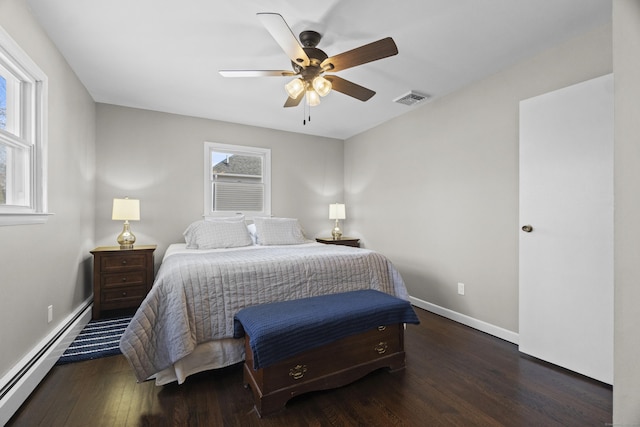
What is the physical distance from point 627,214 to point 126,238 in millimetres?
3973

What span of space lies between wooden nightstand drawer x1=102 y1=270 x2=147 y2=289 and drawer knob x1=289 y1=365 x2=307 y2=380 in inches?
92.6

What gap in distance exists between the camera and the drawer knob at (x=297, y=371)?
1.66 metres

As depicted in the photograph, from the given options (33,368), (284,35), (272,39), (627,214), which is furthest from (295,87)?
(33,368)

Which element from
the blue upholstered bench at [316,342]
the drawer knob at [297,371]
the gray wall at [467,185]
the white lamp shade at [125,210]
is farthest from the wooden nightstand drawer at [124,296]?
the gray wall at [467,185]

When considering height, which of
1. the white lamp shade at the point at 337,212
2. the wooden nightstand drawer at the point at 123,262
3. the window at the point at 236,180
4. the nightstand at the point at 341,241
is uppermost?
the window at the point at 236,180

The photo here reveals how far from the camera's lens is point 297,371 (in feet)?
5.51

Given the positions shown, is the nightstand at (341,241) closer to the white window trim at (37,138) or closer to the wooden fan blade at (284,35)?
the wooden fan blade at (284,35)

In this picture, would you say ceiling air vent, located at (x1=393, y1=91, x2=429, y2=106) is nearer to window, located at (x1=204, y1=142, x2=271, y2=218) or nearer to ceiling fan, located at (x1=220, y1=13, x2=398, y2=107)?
ceiling fan, located at (x1=220, y1=13, x2=398, y2=107)

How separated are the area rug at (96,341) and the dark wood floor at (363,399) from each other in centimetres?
11

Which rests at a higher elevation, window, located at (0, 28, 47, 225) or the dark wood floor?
window, located at (0, 28, 47, 225)

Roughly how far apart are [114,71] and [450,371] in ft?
12.7

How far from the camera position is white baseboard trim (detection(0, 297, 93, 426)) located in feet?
5.00

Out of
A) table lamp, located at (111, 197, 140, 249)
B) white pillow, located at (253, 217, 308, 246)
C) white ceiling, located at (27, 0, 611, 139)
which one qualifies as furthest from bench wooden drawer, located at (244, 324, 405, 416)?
table lamp, located at (111, 197, 140, 249)

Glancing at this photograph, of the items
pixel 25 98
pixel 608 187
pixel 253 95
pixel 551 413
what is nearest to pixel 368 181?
pixel 253 95
